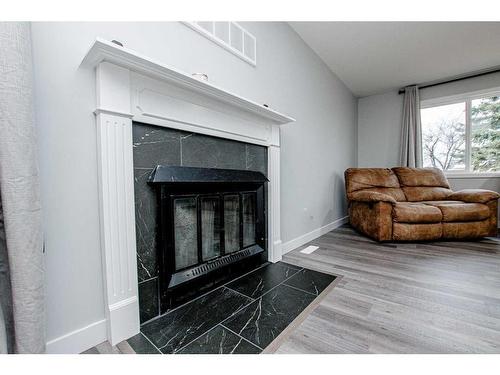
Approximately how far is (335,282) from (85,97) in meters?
1.92

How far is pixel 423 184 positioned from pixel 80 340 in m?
4.19

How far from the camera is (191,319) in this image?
4.06ft

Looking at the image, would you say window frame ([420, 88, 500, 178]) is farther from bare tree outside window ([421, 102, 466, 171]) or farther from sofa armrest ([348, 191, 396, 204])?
sofa armrest ([348, 191, 396, 204])

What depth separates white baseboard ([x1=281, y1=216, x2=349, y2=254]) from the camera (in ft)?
7.83

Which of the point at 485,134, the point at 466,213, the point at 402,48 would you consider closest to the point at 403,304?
the point at 466,213

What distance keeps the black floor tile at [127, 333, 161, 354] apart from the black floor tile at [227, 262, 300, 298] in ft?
2.12

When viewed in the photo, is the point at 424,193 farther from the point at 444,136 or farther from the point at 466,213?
the point at 444,136

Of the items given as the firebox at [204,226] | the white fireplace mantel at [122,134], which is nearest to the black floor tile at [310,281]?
the firebox at [204,226]

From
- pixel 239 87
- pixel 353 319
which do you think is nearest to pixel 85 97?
pixel 239 87

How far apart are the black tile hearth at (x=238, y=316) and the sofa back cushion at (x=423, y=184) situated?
244 cm

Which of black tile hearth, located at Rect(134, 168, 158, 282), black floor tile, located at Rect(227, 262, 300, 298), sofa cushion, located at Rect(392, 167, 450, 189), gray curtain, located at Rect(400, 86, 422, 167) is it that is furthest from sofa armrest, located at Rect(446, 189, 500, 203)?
black tile hearth, located at Rect(134, 168, 158, 282)

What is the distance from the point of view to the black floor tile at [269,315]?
111 cm

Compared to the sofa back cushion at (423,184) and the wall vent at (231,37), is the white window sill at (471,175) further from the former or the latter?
the wall vent at (231,37)
